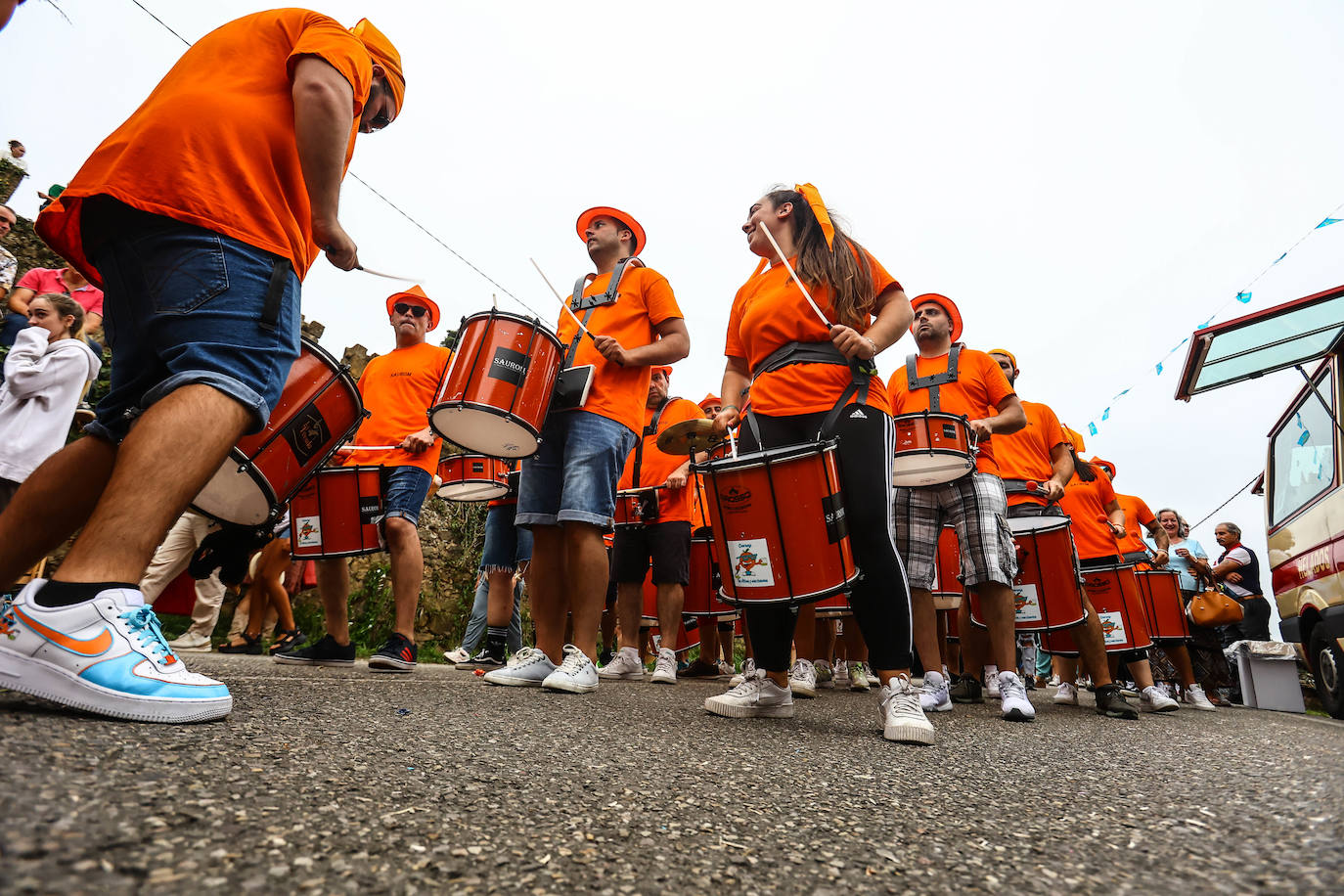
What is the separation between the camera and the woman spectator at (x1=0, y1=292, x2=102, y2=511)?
369 centimetres

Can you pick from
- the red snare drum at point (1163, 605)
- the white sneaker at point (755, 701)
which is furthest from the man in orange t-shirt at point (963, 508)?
the red snare drum at point (1163, 605)

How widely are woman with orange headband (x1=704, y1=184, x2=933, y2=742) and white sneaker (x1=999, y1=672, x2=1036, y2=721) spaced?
3.80 ft

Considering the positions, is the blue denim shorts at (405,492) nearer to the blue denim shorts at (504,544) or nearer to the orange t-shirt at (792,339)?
the blue denim shorts at (504,544)

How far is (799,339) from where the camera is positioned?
108 inches

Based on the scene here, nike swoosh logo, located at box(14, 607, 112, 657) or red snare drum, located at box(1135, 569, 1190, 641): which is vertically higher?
red snare drum, located at box(1135, 569, 1190, 641)

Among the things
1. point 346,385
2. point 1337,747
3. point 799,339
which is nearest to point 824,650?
point 1337,747

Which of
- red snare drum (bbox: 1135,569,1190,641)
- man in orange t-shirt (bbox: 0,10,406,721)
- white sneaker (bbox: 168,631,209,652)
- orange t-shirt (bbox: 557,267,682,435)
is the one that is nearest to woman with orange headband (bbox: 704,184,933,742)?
orange t-shirt (bbox: 557,267,682,435)

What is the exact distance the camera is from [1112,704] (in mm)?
3889

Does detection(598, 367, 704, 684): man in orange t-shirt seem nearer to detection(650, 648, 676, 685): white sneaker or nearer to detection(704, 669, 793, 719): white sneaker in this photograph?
detection(650, 648, 676, 685): white sneaker

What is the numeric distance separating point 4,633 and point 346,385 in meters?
1.45

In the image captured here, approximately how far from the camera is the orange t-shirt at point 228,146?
1.63m

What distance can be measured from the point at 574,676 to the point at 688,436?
3.74 feet

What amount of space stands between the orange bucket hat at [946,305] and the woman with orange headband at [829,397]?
68.6 inches

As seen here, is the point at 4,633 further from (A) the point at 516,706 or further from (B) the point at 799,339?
(B) the point at 799,339
